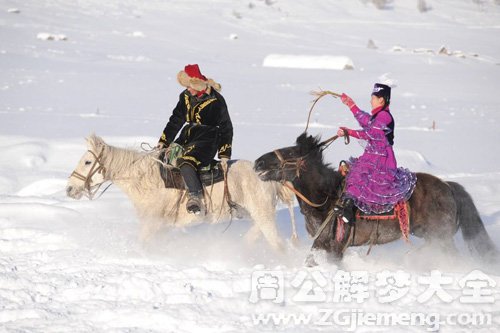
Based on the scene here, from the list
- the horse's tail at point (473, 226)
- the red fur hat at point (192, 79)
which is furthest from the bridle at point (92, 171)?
the horse's tail at point (473, 226)

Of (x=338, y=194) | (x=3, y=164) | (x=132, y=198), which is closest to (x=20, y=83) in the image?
(x=3, y=164)

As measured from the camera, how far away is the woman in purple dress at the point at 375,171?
5836 millimetres

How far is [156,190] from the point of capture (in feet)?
22.1

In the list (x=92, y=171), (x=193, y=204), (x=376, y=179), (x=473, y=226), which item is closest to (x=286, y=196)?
(x=193, y=204)

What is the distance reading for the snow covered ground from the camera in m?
4.82

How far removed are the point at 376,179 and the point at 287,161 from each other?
2.87 feet

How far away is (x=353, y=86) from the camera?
25.5m

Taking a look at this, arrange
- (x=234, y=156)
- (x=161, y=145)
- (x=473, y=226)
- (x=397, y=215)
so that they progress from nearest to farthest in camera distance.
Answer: (x=397, y=215) < (x=473, y=226) < (x=161, y=145) < (x=234, y=156)

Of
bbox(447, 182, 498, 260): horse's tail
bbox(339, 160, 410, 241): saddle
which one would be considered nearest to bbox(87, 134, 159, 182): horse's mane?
bbox(339, 160, 410, 241): saddle

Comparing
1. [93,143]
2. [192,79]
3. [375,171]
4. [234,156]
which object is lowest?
[234,156]

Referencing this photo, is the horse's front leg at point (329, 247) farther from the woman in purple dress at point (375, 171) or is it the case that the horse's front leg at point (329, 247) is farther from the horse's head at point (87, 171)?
the horse's head at point (87, 171)

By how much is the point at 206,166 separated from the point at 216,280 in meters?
1.71

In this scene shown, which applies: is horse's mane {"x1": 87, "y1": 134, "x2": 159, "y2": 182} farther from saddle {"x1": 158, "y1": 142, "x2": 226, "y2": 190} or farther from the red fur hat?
→ the red fur hat

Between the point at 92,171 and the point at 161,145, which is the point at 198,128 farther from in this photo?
the point at 92,171
